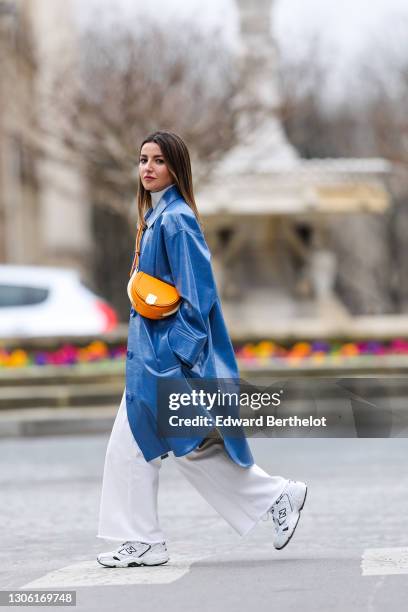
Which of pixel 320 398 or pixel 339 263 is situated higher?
pixel 320 398

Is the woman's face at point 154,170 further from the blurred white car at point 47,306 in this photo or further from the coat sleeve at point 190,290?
the blurred white car at point 47,306

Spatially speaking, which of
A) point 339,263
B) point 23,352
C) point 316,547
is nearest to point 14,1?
point 339,263

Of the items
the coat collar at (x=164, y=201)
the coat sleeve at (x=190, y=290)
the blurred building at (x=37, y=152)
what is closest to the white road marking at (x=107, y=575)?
the coat sleeve at (x=190, y=290)

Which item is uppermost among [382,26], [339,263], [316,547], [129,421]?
[382,26]

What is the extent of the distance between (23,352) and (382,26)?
75.0 ft

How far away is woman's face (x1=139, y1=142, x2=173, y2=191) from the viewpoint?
6508 millimetres

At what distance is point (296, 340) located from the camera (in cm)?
1744

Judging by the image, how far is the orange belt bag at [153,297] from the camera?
6.30 metres

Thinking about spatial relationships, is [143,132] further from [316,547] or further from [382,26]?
[316,547]

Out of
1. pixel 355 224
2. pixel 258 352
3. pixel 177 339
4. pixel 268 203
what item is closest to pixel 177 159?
pixel 177 339

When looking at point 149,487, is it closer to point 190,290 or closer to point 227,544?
point 190,290

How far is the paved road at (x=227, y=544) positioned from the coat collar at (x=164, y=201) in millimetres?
1368

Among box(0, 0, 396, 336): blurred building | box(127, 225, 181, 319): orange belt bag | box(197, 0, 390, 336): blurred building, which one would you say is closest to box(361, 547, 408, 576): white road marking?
box(127, 225, 181, 319): orange belt bag

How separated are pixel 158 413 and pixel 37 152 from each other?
25039 millimetres
